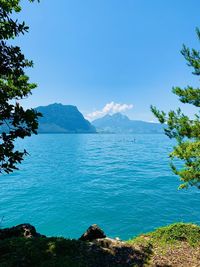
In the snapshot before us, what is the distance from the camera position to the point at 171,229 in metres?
14.6

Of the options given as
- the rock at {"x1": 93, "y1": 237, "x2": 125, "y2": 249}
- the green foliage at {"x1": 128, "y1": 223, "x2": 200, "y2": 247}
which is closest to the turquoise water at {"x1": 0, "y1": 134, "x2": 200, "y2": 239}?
the green foliage at {"x1": 128, "y1": 223, "x2": 200, "y2": 247}

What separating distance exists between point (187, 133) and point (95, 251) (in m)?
8.57

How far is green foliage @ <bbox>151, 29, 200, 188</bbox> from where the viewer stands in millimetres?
12852

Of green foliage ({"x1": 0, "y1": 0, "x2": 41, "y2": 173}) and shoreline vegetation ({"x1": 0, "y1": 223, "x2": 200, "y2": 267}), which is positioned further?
shoreline vegetation ({"x1": 0, "y1": 223, "x2": 200, "y2": 267})

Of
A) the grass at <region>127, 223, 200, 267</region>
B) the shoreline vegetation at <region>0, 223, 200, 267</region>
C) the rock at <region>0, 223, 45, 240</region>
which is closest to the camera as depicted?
the shoreline vegetation at <region>0, 223, 200, 267</region>

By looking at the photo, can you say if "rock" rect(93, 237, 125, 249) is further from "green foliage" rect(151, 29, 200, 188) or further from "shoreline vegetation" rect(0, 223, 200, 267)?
"green foliage" rect(151, 29, 200, 188)

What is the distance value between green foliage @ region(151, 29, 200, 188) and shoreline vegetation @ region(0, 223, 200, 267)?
365 cm

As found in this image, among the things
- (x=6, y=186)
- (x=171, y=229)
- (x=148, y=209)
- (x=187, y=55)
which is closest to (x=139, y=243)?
(x=171, y=229)

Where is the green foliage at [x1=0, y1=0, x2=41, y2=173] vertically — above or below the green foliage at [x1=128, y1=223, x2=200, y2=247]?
above

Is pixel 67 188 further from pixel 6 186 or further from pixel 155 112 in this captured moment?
pixel 155 112

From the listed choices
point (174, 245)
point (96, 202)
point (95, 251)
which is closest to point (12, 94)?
point (95, 251)

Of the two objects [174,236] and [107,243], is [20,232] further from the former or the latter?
[174,236]

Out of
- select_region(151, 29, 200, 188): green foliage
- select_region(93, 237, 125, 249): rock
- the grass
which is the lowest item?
the grass

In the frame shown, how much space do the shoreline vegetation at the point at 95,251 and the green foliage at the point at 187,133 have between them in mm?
3646
